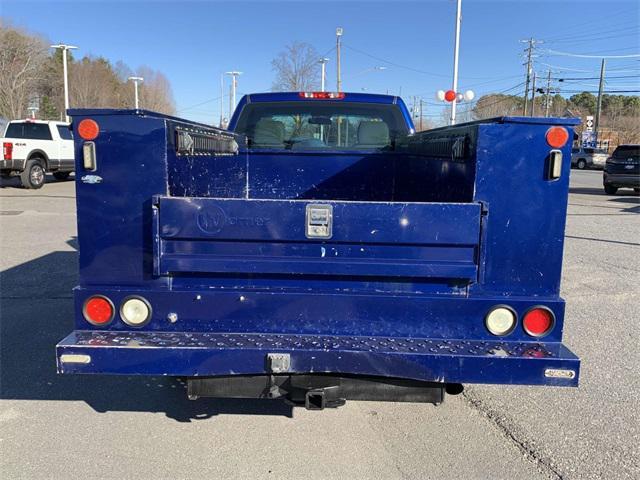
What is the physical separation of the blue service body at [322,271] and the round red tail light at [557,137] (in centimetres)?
3

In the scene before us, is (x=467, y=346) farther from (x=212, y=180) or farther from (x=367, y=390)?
(x=212, y=180)

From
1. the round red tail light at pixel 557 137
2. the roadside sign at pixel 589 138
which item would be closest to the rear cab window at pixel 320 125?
the round red tail light at pixel 557 137

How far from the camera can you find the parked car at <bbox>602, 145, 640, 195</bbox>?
68.7 feet

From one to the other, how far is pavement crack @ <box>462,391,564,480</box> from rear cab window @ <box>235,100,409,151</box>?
8.65ft

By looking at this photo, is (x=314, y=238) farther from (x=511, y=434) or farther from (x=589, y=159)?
(x=589, y=159)

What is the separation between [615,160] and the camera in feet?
70.8

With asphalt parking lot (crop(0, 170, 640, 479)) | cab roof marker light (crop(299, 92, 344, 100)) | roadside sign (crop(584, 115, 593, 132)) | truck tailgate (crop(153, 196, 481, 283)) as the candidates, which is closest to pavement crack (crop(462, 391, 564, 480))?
asphalt parking lot (crop(0, 170, 640, 479))

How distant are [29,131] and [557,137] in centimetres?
1985

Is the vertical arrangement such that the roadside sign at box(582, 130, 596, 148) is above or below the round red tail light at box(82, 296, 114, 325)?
above

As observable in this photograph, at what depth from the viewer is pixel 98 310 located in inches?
108

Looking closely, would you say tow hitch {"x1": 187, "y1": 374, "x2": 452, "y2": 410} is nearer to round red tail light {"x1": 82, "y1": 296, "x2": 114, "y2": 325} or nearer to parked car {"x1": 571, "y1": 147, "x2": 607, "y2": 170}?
round red tail light {"x1": 82, "y1": 296, "x2": 114, "y2": 325}

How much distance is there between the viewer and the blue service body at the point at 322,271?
2615 mm

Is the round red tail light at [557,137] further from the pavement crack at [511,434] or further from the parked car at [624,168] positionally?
the parked car at [624,168]

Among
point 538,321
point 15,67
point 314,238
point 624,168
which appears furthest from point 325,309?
point 15,67
